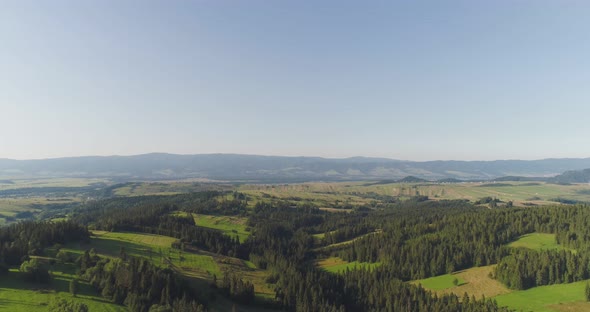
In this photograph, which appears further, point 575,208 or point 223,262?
point 575,208

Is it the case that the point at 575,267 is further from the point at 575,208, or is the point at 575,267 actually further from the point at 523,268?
the point at 575,208

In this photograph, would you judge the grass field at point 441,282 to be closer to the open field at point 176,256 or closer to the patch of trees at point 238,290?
the open field at point 176,256

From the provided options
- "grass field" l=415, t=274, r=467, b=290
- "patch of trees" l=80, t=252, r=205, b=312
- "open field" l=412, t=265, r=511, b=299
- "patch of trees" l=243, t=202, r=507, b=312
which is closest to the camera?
"patch of trees" l=80, t=252, r=205, b=312

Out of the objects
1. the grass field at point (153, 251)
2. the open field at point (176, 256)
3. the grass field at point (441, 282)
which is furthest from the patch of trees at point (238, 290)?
the grass field at point (441, 282)

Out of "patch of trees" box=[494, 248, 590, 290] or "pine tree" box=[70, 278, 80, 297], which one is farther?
"patch of trees" box=[494, 248, 590, 290]

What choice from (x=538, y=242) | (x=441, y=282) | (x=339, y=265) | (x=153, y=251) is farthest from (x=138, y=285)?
(x=538, y=242)

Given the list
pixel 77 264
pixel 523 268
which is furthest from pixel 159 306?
pixel 523 268

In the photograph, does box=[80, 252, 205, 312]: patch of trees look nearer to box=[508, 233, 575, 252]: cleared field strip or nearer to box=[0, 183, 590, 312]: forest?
box=[0, 183, 590, 312]: forest

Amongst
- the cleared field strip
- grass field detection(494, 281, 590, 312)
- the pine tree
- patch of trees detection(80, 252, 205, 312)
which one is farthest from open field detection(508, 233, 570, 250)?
the pine tree
